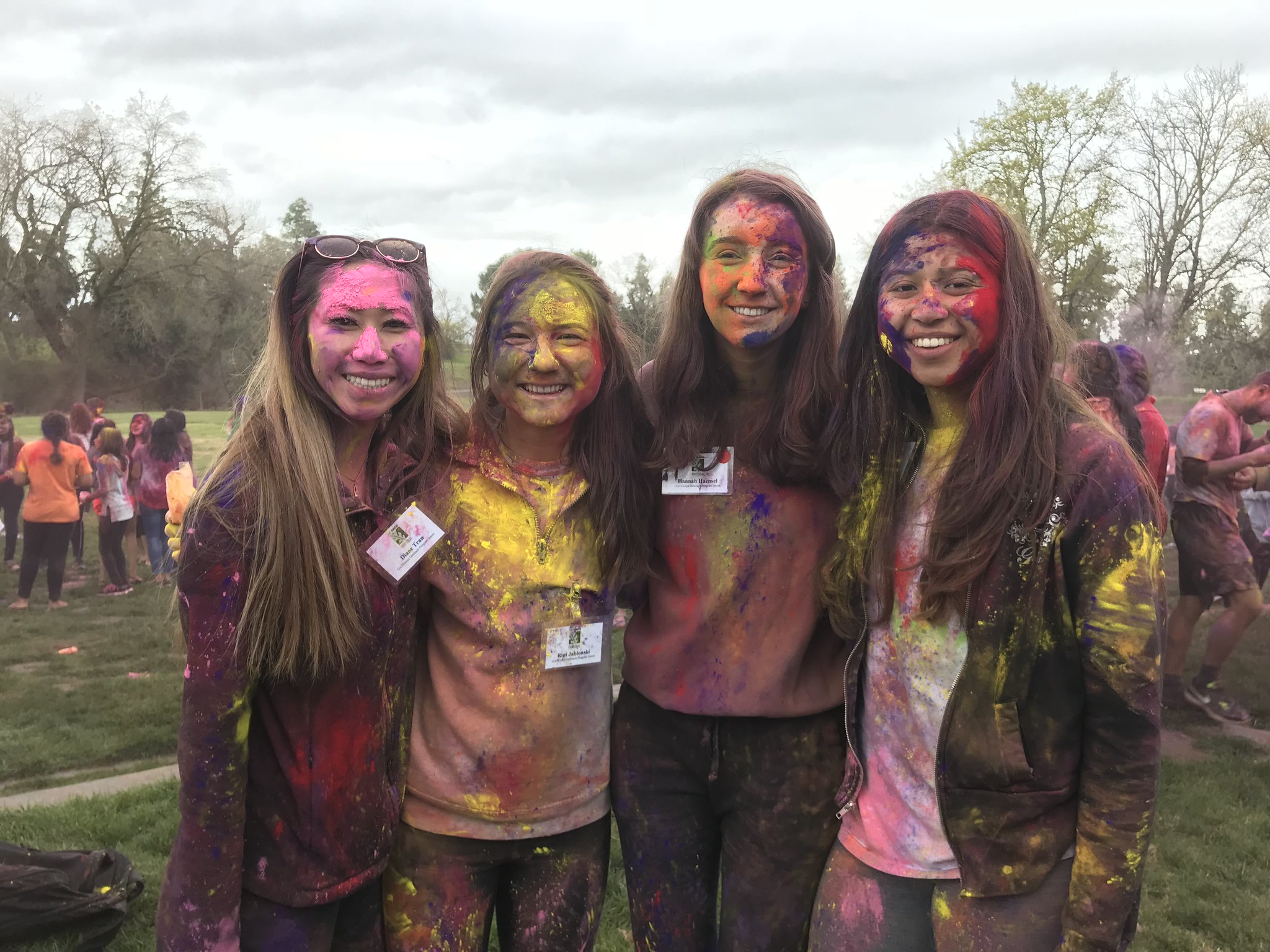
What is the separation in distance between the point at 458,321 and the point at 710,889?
64.7 inches

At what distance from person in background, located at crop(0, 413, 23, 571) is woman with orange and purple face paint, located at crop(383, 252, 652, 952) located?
9.78m

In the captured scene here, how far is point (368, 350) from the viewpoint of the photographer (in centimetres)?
187

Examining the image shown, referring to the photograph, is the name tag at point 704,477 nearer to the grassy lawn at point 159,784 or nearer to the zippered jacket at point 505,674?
the zippered jacket at point 505,674

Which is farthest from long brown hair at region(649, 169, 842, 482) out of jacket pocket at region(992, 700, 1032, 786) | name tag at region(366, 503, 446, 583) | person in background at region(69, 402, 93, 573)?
A: person in background at region(69, 402, 93, 573)

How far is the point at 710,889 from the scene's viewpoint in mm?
2105

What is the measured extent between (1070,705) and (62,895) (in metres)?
3.48

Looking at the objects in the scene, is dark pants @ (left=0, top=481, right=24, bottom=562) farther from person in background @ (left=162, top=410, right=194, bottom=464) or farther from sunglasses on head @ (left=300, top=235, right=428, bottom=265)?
sunglasses on head @ (left=300, top=235, right=428, bottom=265)

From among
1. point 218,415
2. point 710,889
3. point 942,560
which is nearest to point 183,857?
point 710,889

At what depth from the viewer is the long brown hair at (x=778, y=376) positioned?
6.85ft

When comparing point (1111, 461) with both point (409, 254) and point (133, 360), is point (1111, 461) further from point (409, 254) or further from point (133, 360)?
point (133, 360)

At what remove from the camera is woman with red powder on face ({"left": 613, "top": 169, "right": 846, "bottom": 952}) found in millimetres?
2008

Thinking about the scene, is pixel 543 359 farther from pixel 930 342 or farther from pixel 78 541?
pixel 78 541

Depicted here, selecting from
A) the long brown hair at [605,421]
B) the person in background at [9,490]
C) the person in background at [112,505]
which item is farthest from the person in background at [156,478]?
the long brown hair at [605,421]

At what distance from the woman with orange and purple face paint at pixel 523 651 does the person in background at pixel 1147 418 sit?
373 centimetres
